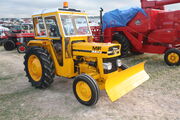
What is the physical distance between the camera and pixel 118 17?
27.5ft

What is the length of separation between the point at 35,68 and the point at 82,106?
1838 millimetres

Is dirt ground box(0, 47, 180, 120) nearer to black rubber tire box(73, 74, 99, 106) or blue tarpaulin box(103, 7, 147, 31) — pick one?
black rubber tire box(73, 74, 99, 106)

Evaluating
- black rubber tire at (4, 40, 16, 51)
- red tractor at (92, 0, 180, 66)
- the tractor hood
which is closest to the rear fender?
the tractor hood

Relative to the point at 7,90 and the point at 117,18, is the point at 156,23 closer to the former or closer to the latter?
the point at 117,18

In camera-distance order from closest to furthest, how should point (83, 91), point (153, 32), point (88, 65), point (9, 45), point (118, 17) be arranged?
point (83, 91), point (88, 65), point (153, 32), point (118, 17), point (9, 45)

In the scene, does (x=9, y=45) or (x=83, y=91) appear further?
(x=9, y=45)

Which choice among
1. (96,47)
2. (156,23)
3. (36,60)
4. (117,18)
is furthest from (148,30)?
(36,60)

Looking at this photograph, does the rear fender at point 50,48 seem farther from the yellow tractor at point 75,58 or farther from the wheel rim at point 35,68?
the wheel rim at point 35,68

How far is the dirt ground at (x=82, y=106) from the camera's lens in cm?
330

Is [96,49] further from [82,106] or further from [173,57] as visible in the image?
[173,57]

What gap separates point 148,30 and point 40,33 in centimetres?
486

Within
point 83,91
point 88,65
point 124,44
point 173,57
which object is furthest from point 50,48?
point 173,57

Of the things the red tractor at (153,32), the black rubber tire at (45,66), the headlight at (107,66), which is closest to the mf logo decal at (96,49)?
the headlight at (107,66)

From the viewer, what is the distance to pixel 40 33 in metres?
4.86
